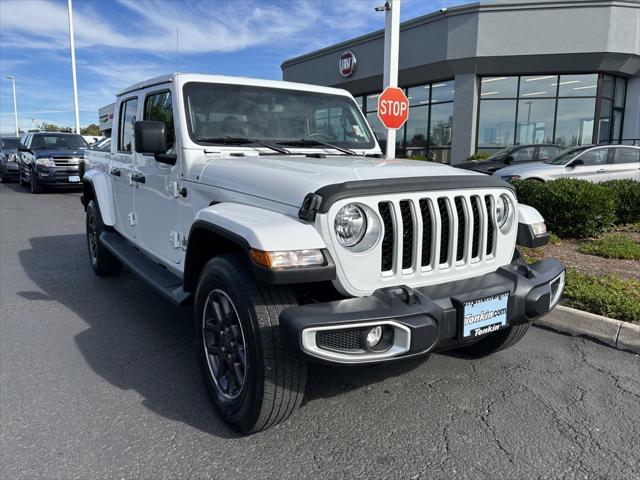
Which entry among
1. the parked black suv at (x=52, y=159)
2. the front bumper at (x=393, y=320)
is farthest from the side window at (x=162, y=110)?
the parked black suv at (x=52, y=159)

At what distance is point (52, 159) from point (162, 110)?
14.1m

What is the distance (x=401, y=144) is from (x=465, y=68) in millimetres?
4585

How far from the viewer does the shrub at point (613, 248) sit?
246 inches

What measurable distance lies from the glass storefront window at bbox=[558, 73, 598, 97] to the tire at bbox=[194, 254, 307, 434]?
64.7 feet

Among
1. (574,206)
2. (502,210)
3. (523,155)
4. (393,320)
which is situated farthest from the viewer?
(523,155)

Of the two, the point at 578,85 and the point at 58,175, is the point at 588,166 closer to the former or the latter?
the point at 578,85

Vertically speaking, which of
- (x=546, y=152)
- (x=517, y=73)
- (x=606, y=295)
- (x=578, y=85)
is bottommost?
(x=606, y=295)

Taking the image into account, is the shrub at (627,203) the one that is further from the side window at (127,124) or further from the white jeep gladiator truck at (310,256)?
the side window at (127,124)

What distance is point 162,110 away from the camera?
4.07 metres

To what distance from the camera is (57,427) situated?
2.88 meters

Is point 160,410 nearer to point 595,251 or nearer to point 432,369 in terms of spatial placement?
point 432,369

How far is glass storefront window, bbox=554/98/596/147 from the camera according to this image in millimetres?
19188

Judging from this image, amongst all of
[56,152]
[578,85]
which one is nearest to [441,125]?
[578,85]

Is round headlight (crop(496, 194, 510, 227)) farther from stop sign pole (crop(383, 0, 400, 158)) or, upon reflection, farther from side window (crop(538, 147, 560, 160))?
side window (crop(538, 147, 560, 160))
